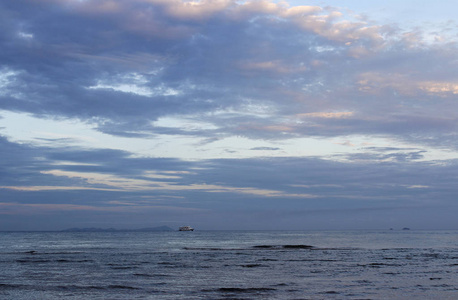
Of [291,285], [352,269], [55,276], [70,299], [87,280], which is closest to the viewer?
[70,299]

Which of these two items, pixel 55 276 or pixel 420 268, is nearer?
pixel 55 276

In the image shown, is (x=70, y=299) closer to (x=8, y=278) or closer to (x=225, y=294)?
(x=225, y=294)

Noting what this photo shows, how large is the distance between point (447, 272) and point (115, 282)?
32.8m

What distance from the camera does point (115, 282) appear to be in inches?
1497

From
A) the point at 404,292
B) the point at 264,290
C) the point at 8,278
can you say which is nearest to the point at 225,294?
the point at 264,290

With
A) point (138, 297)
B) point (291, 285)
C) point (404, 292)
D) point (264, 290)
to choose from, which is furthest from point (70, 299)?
point (404, 292)

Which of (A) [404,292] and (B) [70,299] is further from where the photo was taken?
(A) [404,292]

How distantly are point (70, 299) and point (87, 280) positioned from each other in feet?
32.0

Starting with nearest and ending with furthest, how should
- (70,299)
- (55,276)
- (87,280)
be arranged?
1. (70,299)
2. (87,280)
3. (55,276)

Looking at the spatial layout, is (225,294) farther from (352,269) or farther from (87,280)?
(352,269)

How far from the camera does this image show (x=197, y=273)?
148 feet

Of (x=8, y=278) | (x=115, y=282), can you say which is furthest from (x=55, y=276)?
(x=115, y=282)

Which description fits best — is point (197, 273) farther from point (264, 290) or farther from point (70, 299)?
point (70, 299)

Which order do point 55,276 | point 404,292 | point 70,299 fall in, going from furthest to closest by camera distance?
point 55,276 < point 404,292 < point 70,299
